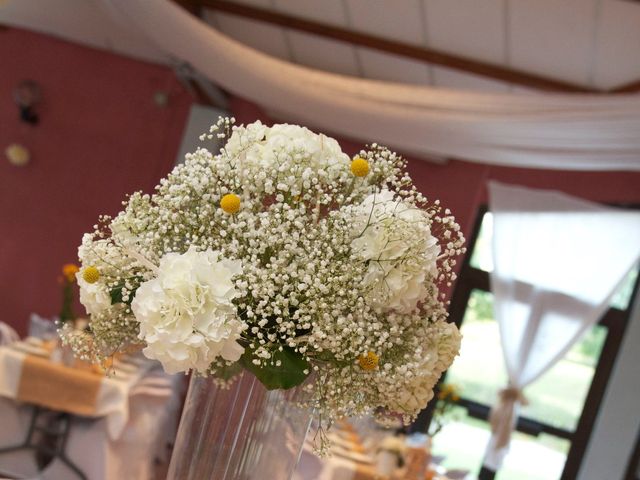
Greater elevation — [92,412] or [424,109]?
[424,109]

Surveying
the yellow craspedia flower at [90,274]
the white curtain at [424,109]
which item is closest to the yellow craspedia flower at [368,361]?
the yellow craspedia flower at [90,274]

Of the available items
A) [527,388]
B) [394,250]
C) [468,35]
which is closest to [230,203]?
[394,250]

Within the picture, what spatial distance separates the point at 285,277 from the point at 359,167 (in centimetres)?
20

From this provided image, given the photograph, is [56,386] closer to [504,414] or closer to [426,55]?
[426,55]

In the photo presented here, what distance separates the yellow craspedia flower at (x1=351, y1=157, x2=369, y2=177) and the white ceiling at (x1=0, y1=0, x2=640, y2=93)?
4.19 meters

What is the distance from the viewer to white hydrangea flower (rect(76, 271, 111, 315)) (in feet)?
4.89

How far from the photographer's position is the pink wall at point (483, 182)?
24.3 ft

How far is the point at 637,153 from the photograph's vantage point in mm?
5008

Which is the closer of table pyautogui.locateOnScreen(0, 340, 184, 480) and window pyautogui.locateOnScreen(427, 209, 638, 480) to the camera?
table pyautogui.locateOnScreen(0, 340, 184, 480)

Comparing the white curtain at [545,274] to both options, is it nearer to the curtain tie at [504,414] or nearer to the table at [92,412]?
the curtain tie at [504,414]

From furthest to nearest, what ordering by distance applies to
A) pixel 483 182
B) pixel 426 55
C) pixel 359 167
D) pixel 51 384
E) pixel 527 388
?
pixel 483 182 < pixel 527 388 < pixel 426 55 < pixel 51 384 < pixel 359 167

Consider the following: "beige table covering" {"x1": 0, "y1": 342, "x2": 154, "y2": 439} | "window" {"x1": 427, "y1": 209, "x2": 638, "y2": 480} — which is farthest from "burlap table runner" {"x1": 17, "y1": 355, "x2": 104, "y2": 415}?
"window" {"x1": 427, "y1": 209, "x2": 638, "y2": 480}

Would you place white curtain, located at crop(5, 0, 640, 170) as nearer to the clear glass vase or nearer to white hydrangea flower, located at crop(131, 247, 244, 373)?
the clear glass vase

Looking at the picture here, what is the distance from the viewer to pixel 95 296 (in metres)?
1.50
